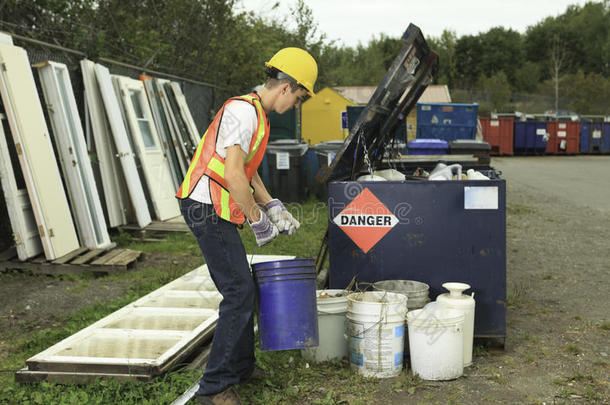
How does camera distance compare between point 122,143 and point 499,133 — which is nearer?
point 122,143

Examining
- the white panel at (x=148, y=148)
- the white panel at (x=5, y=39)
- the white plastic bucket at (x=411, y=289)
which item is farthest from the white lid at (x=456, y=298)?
the white panel at (x=148, y=148)

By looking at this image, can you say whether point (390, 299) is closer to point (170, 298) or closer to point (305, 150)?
point (170, 298)

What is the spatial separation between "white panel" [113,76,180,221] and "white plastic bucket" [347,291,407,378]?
576 cm

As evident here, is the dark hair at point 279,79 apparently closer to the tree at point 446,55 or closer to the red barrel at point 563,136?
the red barrel at point 563,136

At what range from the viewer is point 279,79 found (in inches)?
122

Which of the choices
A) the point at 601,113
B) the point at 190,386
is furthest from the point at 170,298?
the point at 601,113

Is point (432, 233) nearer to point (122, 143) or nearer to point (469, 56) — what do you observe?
point (122, 143)

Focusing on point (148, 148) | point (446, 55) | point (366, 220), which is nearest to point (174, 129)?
point (148, 148)

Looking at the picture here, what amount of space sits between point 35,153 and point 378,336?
14.6ft

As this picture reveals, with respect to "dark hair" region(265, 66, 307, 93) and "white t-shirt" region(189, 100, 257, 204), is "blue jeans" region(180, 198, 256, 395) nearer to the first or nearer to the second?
"white t-shirt" region(189, 100, 257, 204)

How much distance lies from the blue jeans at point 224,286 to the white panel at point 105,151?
211 inches

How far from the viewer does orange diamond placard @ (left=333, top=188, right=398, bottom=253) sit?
13.0 ft

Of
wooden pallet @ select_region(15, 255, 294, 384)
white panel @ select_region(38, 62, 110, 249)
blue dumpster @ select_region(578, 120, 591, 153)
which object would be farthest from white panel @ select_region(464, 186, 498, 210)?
blue dumpster @ select_region(578, 120, 591, 153)

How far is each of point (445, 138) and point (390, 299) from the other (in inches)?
387
